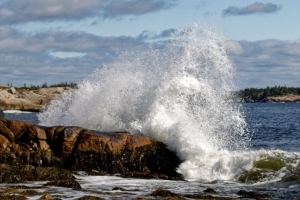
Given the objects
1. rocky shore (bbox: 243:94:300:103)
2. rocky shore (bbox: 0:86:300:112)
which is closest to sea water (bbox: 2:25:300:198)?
rocky shore (bbox: 0:86:300:112)

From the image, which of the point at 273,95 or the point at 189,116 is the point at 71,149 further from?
the point at 273,95

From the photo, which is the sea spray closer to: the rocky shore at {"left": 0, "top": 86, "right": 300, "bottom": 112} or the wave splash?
the wave splash

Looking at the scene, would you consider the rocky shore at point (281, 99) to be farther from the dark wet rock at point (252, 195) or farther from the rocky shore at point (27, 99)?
the dark wet rock at point (252, 195)

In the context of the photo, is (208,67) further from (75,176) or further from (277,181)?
(75,176)

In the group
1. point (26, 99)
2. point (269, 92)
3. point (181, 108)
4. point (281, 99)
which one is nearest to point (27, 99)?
point (26, 99)

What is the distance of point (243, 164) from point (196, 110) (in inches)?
143

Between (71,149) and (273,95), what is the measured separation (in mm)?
175643

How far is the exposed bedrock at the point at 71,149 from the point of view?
Result: 17281mm

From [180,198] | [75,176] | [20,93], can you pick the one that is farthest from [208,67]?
[20,93]

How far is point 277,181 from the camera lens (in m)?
17.1

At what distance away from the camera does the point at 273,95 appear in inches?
7382

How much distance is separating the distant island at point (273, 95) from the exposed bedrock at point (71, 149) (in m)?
170

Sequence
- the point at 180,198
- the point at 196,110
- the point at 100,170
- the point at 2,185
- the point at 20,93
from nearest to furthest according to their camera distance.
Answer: the point at 180,198, the point at 2,185, the point at 100,170, the point at 196,110, the point at 20,93

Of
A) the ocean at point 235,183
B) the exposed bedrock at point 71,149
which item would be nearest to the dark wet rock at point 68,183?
the ocean at point 235,183
